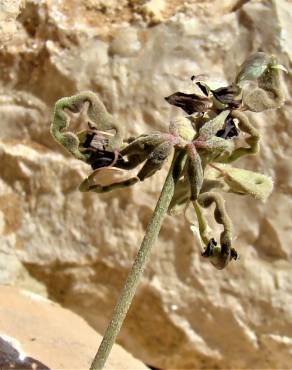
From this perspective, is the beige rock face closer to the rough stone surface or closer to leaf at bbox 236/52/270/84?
the rough stone surface

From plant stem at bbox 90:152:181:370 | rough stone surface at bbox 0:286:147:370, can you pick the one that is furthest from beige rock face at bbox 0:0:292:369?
plant stem at bbox 90:152:181:370

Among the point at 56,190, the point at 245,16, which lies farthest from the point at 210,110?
the point at 56,190

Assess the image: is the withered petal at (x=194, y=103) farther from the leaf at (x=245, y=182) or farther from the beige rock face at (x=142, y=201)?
the beige rock face at (x=142, y=201)

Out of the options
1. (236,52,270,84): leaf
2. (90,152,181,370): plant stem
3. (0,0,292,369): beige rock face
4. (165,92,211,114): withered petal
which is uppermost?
(0,0,292,369): beige rock face

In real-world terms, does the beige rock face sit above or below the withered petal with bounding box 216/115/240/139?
above

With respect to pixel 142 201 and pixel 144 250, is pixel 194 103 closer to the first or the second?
pixel 144 250

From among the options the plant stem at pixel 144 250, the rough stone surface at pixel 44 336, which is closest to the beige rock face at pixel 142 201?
the rough stone surface at pixel 44 336

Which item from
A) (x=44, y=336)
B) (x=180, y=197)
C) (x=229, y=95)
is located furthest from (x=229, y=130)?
(x=44, y=336)

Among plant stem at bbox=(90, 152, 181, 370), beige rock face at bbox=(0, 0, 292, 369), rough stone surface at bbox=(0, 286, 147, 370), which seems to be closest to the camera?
plant stem at bbox=(90, 152, 181, 370)
